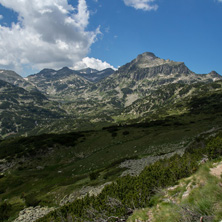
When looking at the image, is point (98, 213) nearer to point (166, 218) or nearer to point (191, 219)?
point (166, 218)

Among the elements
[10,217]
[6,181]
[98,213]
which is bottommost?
[6,181]

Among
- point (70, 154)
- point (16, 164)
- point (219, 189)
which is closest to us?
point (219, 189)

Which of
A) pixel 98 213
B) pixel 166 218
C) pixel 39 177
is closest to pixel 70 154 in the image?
pixel 39 177

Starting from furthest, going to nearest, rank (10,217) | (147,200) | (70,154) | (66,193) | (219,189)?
(70,154)
(66,193)
(10,217)
(147,200)
(219,189)

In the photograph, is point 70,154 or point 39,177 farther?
point 70,154

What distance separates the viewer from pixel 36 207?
22750mm

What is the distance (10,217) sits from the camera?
22094 mm

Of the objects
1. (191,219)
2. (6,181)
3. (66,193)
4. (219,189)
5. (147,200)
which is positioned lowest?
(6,181)

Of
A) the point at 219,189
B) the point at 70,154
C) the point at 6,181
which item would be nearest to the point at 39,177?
the point at 6,181

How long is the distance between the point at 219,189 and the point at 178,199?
9.70 feet

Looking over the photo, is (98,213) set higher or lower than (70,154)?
higher

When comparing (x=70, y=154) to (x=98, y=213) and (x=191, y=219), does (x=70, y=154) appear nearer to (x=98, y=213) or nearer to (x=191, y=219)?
(x=98, y=213)

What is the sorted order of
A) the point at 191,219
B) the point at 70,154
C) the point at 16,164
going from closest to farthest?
the point at 191,219
the point at 16,164
the point at 70,154

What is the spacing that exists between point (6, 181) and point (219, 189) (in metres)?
50.2
